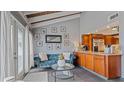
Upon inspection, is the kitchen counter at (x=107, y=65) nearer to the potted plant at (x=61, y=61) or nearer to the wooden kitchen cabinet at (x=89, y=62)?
the wooden kitchen cabinet at (x=89, y=62)

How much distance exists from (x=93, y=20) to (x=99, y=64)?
1.79m

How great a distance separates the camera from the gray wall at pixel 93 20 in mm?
4324

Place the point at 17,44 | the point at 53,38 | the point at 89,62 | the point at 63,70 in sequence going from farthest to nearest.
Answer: the point at 89,62 < the point at 53,38 < the point at 63,70 < the point at 17,44

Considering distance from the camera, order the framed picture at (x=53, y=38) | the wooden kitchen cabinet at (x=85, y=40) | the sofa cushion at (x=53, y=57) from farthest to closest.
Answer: the wooden kitchen cabinet at (x=85, y=40) < the framed picture at (x=53, y=38) < the sofa cushion at (x=53, y=57)

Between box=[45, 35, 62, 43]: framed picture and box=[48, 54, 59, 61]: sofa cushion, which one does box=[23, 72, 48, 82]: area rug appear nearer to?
box=[48, 54, 59, 61]: sofa cushion

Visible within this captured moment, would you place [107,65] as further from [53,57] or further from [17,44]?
[17,44]

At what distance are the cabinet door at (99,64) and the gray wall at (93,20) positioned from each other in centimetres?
110

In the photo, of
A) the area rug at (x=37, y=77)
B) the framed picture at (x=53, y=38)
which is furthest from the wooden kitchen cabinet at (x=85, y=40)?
the area rug at (x=37, y=77)

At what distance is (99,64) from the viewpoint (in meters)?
3.94

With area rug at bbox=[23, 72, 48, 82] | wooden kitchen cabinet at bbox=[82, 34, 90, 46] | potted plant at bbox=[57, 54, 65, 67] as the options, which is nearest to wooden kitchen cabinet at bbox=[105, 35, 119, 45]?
wooden kitchen cabinet at bbox=[82, 34, 90, 46]

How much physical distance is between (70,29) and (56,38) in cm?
48

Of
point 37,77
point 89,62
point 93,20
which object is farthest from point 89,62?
point 37,77
